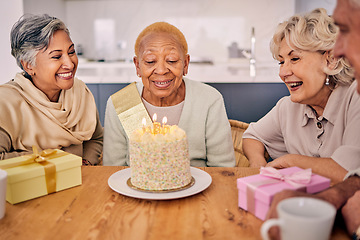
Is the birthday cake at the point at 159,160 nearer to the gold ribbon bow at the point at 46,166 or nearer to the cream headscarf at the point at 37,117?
the gold ribbon bow at the point at 46,166

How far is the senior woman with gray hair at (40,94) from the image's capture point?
149 centimetres

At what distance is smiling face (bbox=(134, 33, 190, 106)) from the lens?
5.05ft

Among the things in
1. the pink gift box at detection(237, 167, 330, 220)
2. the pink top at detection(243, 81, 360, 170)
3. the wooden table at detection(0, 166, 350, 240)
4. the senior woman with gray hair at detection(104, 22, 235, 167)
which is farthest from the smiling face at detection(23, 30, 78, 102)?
the pink gift box at detection(237, 167, 330, 220)

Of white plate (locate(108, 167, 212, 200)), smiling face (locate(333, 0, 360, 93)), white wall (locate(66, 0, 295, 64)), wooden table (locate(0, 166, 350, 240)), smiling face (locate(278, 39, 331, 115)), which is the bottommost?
wooden table (locate(0, 166, 350, 240))

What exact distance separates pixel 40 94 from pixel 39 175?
0.65m

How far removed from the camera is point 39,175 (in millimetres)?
1007

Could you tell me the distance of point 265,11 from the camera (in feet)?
14.8

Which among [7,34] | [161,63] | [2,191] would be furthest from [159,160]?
[7,34]

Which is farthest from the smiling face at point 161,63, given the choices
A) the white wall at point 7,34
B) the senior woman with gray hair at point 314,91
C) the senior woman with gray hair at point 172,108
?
the white wall at point 7,34

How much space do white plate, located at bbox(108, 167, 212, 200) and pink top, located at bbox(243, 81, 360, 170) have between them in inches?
19.3

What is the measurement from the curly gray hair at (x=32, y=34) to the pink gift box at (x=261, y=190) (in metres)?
1.09

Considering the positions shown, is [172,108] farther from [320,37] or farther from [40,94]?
[320,37]

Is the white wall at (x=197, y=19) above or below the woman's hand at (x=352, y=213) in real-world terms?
above

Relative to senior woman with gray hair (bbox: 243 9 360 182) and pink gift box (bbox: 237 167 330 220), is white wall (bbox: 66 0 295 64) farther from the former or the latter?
pink gift box (bbox: 237 167 330 220)
